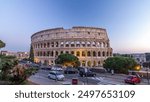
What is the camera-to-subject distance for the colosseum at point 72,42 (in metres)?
13.3

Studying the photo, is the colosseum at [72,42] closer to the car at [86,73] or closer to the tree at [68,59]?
the tree at [68,59]

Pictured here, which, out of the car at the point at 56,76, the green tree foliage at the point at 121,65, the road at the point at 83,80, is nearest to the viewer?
the road at the point at 83,80

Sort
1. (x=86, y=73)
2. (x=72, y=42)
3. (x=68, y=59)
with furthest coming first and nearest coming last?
(x=68, y=59) < (x=86, y=73) < (x=72, y=42)

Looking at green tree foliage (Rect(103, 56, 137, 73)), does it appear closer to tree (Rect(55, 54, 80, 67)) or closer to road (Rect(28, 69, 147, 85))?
road (Rect(28, 69, 147, 85))

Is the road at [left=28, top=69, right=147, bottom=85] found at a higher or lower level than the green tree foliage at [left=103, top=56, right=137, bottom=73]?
lower

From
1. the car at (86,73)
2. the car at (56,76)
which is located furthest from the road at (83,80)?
the car at (86,73)

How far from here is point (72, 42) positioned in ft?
49.2

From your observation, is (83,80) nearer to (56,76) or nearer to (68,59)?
(56,76)

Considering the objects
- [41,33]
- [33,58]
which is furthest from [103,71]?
[41,33]

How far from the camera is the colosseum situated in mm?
13328

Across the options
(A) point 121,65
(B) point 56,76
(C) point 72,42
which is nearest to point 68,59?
(C) point 72,42

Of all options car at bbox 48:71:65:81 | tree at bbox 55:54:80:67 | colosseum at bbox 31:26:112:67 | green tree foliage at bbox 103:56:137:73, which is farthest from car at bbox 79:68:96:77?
green tree foliage at bbox 103:56:137:73

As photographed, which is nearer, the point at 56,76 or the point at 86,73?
the point at 56,76

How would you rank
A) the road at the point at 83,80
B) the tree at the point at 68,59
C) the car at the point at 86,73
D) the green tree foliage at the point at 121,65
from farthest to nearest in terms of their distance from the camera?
1. the green tree foliage at the point at 121,65
2. the car at the point at 86,73
3. the tree at the point at 68,59
4. the road at the point at 83,80
